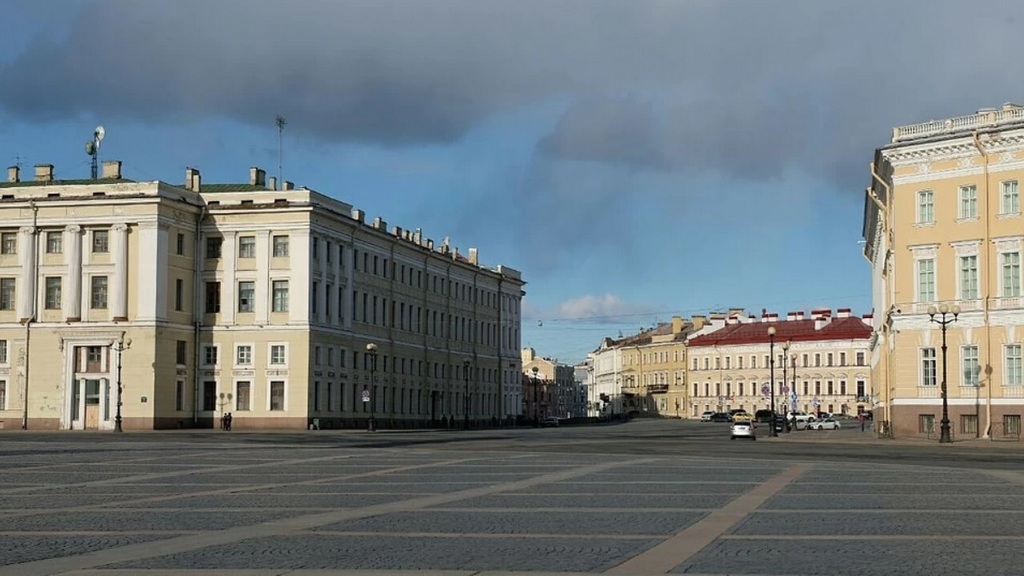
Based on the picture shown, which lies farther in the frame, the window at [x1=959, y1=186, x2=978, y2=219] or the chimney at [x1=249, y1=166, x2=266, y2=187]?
the chimney at [x1=249, y1=166, x2=266, y2=187]

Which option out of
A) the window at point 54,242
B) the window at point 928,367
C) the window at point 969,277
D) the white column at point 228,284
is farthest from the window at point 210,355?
the window at point 969,277

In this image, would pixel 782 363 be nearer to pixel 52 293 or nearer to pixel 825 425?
pixel 825 425

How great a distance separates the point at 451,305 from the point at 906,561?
11175 cm

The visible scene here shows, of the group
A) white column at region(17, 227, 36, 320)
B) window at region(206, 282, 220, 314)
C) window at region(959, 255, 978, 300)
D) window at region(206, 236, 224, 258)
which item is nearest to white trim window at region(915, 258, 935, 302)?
window at region(959, 255, 978, 300)

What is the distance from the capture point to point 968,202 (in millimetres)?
61688

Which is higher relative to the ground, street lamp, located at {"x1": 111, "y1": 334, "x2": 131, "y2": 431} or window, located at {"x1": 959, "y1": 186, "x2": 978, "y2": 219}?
window, located at {"x1": 959, "y1": 186, "x2": 978, "y2": 219}

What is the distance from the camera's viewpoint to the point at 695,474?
31.3 meters

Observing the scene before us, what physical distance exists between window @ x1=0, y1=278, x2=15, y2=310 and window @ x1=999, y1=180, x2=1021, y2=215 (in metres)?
64.8

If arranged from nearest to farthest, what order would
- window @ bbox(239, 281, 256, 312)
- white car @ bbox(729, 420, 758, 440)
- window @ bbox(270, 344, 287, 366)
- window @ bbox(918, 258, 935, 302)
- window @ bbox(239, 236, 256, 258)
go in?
window @ bbox(918, 258, 935, 302), white car @ bbox(729, 420, 758, 440), window @ bbox(270, 344, 287, 366), window @ bbox(239, 281, 256, 312), window @ bbox(239, 236, 256, 258)

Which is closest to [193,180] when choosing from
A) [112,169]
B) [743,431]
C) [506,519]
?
[112,169]

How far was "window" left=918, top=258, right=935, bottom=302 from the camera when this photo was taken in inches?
2488

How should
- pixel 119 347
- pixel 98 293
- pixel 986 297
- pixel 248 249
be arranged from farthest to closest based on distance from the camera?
pixel 248 249 < pixel 98 293 < pixel 119 347 < pixel 986 297

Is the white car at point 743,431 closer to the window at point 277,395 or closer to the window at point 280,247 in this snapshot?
the window at point 277,395

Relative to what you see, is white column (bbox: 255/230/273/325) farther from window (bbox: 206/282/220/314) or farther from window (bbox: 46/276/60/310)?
window (bbox: 46/276/60/310)
